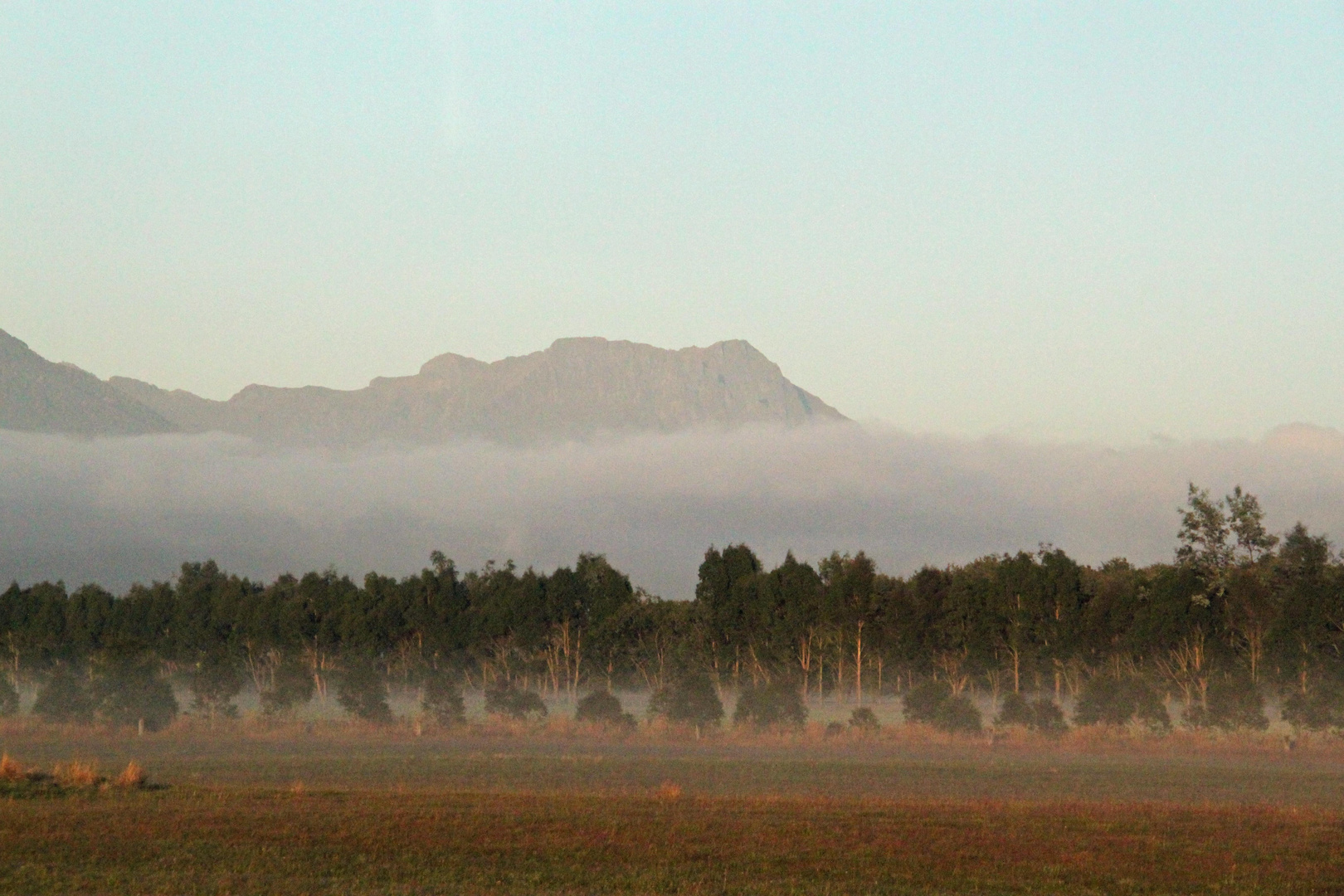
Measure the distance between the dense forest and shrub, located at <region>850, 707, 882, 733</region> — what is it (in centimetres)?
193

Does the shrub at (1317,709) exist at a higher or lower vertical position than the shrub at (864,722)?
higher

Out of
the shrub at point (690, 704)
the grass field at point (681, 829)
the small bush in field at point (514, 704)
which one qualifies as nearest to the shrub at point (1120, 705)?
the grass field at point (681, 829)

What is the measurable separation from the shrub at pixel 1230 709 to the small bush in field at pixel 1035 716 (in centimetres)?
594

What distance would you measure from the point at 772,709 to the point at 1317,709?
83.5ft

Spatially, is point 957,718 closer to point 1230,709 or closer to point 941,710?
point 941,710

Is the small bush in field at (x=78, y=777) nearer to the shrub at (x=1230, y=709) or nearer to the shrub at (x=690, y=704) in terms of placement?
the shrub at (x=690, y=704)

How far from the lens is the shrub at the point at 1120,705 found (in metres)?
62.5

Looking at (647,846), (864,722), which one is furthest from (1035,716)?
(647,846)

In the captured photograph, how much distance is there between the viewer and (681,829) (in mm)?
28656

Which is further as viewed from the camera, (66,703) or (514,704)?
(514,704)

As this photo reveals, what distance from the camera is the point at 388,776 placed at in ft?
143

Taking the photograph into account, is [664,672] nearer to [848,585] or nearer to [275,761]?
[848,585]

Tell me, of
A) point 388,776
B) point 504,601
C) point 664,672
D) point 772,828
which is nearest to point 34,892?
point 772,828

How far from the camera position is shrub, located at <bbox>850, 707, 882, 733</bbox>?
65625 millimetres
